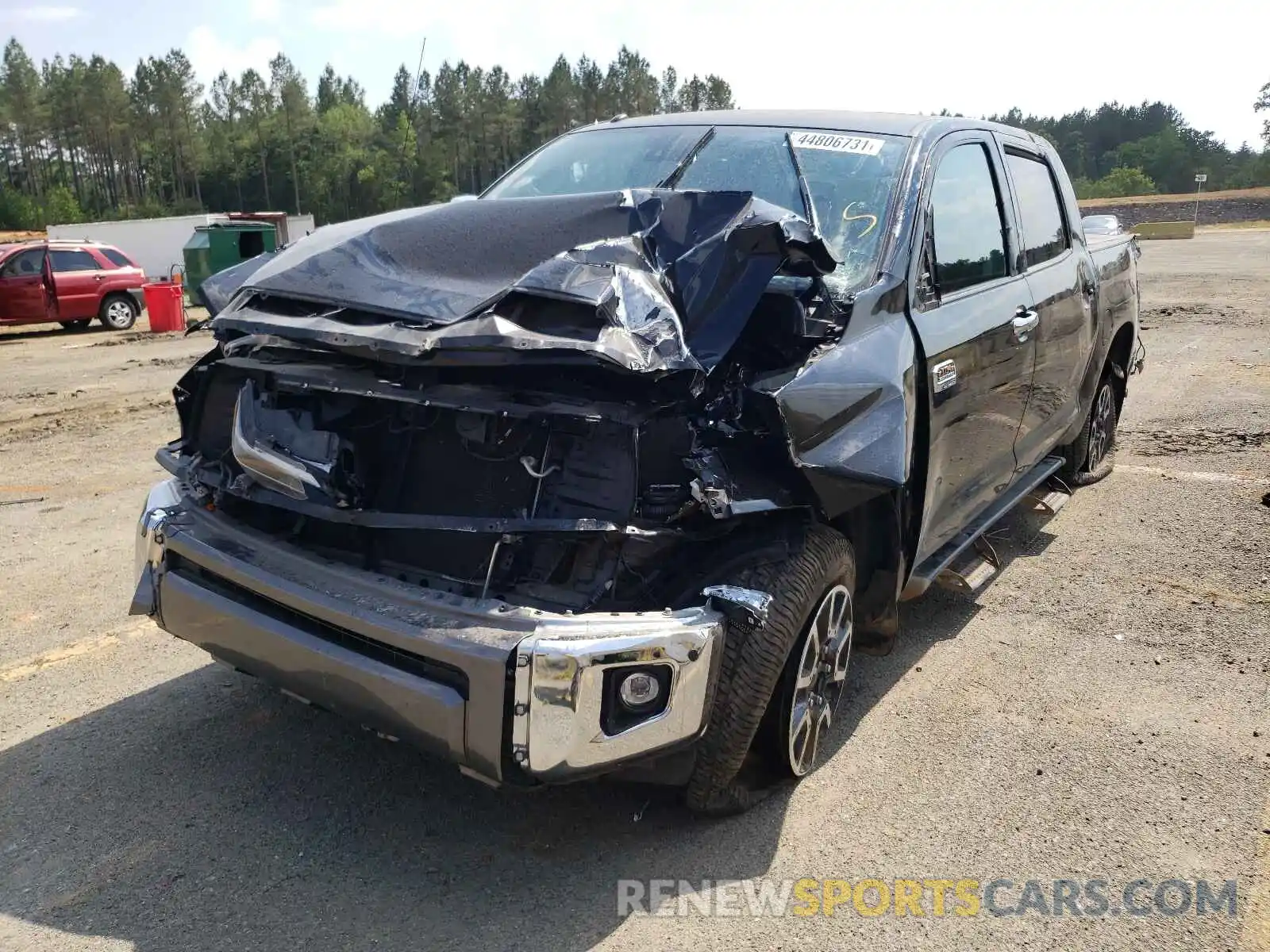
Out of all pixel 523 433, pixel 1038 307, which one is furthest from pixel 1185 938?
A: pixel 1038 307

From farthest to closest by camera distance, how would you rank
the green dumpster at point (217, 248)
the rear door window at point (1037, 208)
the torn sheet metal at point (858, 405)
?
the green dumpster at point (217, 248), the rear door window at point (1037, 208), the torn sheet metal at point (858, 405)

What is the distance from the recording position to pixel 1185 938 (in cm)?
250

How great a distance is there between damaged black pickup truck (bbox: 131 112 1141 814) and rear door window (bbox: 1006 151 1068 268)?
4.06 feet

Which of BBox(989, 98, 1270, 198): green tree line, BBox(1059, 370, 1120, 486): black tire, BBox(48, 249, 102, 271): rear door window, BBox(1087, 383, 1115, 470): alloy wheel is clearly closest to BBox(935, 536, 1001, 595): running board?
BBox(1059, 370, 1120, 486): black tire

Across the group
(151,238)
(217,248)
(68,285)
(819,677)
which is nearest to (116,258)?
(68,285)

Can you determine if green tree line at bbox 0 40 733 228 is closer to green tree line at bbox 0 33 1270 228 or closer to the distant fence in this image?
green tree line at bbox 0 33 1270 228

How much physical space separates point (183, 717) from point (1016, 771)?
2811mm

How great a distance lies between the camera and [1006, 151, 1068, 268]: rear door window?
15.1ft

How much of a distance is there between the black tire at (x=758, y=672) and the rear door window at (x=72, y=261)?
18.0 meters

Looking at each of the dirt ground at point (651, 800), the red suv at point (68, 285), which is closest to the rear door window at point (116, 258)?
the red suv at point (68, 285)

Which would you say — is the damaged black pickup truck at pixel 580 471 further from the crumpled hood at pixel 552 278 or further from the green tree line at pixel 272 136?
the green tree line at pixel 272 136

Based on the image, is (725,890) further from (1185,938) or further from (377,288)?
(377,288)

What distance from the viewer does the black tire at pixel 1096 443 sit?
20.2 ft

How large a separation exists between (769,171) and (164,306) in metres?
16.1
